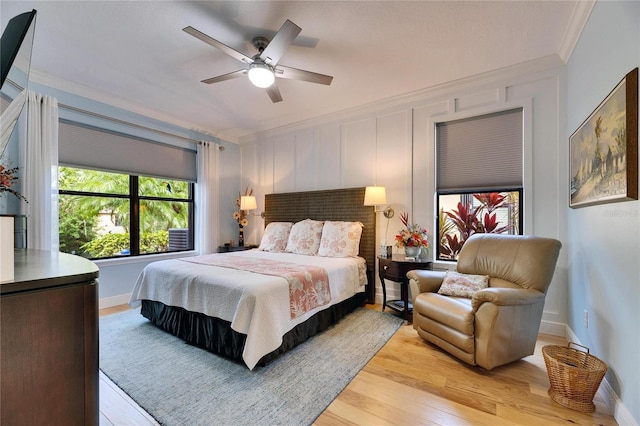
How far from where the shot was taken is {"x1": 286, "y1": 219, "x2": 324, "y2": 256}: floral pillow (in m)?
3.77

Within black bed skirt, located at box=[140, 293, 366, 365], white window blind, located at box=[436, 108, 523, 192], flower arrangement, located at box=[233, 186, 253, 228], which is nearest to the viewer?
black bed skirt, located at box=[140, 293, 366, 365]

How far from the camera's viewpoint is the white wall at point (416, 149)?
9.03 feet

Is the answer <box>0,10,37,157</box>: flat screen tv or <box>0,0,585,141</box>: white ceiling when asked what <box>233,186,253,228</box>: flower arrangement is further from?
<box>0,10,37,157</box>: flat screen tv

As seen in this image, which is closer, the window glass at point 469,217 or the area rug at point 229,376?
the area rug at point 229,376

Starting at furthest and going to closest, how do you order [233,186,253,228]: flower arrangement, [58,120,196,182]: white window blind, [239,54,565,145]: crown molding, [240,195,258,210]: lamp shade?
1. [233,186,253,228]: flower arrangement
2. [240,195,258,210]: lamp shade
3. [58,120,196,182]: white window blind
4. [239,54,565,145]: crown molding

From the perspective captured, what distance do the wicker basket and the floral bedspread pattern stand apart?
1.78m

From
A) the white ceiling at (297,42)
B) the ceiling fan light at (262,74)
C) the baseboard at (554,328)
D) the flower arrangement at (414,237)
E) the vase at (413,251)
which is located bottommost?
the baseboard at (554,328)

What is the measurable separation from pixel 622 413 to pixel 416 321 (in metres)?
1.30

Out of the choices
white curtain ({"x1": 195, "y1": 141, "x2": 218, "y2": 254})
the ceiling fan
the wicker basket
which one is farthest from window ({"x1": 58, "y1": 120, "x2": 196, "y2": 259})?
the wicker basket

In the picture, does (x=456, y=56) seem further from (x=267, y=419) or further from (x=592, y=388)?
(x=267, y=419)

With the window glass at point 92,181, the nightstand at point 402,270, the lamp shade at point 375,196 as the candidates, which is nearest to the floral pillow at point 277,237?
the lamp shade at point 375,196

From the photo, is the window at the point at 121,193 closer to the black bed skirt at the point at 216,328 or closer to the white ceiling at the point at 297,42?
the white ceiling at the point at 297,42

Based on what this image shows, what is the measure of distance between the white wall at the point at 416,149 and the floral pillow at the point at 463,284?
92 centimetres

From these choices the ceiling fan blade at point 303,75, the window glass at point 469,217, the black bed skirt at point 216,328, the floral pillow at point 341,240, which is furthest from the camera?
the floral pillow at point 341,240
